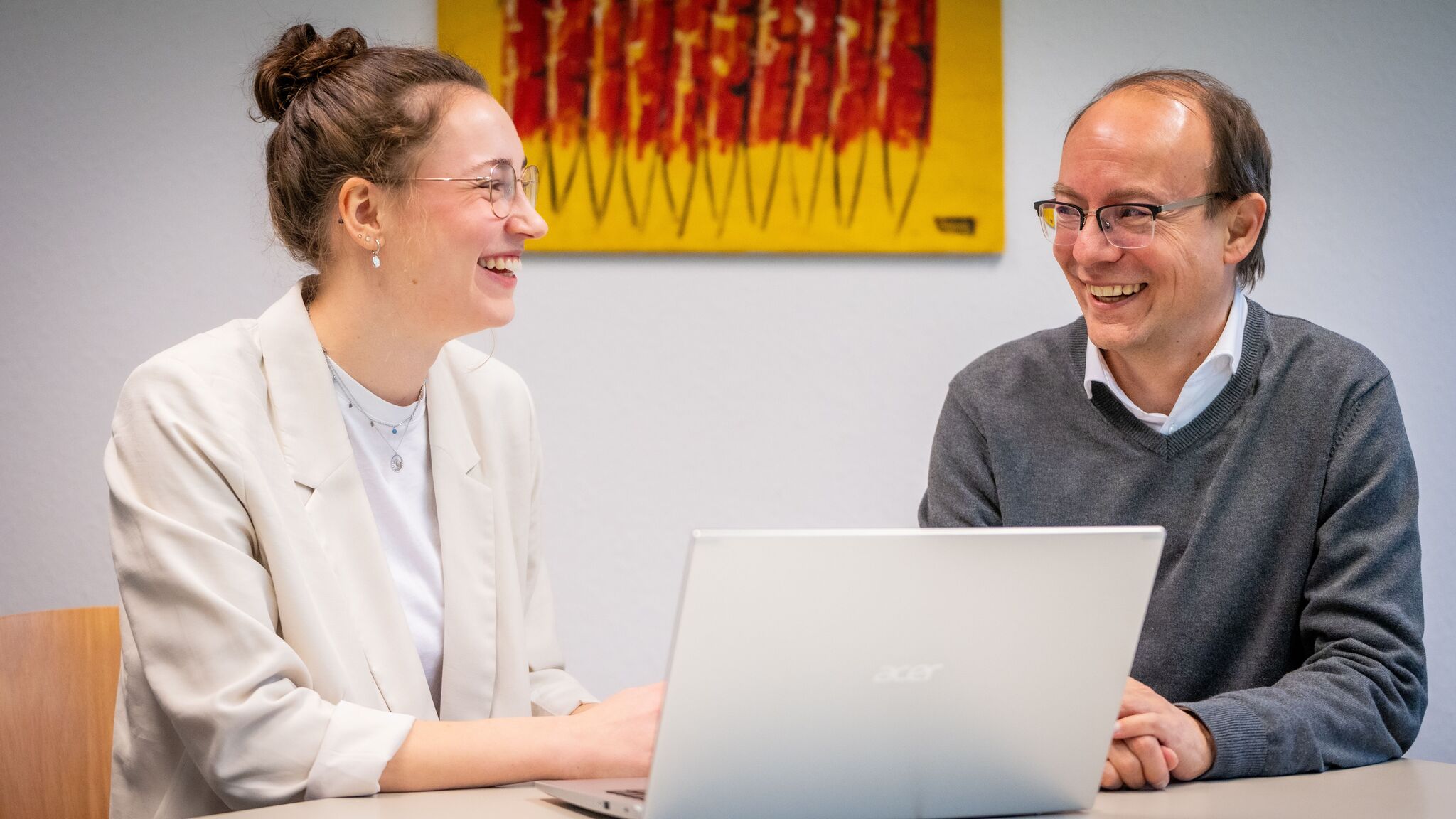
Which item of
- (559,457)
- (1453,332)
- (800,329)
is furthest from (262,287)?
(1453,332)

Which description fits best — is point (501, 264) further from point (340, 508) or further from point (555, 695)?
point (555, 695)

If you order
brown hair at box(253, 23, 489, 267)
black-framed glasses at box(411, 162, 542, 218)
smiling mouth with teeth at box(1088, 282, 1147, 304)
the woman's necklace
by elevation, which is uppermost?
brown hair at box(253, 23, 489, 267)

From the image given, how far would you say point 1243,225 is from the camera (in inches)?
65.9

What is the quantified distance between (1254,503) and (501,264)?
39.3 inches

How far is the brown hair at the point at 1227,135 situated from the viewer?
64.2 inches

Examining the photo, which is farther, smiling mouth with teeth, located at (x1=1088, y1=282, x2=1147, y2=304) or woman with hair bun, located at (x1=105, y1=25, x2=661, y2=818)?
smiling mouth with teeth, located at (x1=1088, y1=282, x2=1147, y2=304)

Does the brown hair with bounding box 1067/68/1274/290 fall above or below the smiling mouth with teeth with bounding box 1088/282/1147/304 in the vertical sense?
above

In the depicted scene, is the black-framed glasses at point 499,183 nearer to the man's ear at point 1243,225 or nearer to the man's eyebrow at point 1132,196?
the man's eyebrow at point 1132,196

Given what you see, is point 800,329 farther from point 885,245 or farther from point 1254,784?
point 1254,784

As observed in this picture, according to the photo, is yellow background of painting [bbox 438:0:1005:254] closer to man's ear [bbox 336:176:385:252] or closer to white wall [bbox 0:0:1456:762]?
white wall [bbox 0:0:1456:762]

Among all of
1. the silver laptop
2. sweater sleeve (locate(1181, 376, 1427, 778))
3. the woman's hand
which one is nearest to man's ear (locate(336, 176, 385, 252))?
the woman's hand

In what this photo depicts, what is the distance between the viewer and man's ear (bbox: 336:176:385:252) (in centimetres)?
150

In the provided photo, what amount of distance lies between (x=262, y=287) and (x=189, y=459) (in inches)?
58.0

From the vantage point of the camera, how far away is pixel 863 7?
2648 mm
